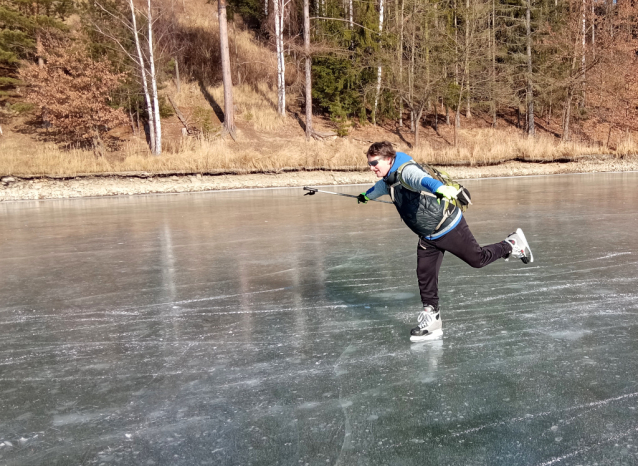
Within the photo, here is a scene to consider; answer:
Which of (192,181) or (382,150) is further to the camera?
(192,181)

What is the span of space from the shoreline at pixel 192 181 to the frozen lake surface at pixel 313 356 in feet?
31.8

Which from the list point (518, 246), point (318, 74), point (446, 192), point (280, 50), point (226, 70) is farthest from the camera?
point (318, 74)

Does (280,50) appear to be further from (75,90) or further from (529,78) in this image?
(529,78)

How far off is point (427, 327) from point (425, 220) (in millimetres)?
779

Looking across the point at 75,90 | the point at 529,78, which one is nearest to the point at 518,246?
the point at 75,90

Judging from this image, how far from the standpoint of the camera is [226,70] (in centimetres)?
2508

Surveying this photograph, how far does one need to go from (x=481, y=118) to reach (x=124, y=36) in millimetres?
22379

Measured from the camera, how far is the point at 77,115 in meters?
23.3

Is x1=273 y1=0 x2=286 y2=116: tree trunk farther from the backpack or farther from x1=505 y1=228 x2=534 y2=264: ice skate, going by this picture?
the backpack

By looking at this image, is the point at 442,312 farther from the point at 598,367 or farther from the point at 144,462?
the point at 144,462

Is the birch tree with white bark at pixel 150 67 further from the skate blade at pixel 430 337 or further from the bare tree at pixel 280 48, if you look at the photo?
the skate blade at pixel 430 337

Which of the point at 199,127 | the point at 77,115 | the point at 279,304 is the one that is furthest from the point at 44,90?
the point at 279,304

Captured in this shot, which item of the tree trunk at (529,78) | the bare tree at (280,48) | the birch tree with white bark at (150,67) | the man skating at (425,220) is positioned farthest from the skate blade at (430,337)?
the tree trunk at (529,78)

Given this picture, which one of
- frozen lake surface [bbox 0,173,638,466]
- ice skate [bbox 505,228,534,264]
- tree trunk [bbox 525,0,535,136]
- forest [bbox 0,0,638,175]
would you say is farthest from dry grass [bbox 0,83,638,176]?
ice skate [bbox 505,228,534,264]
